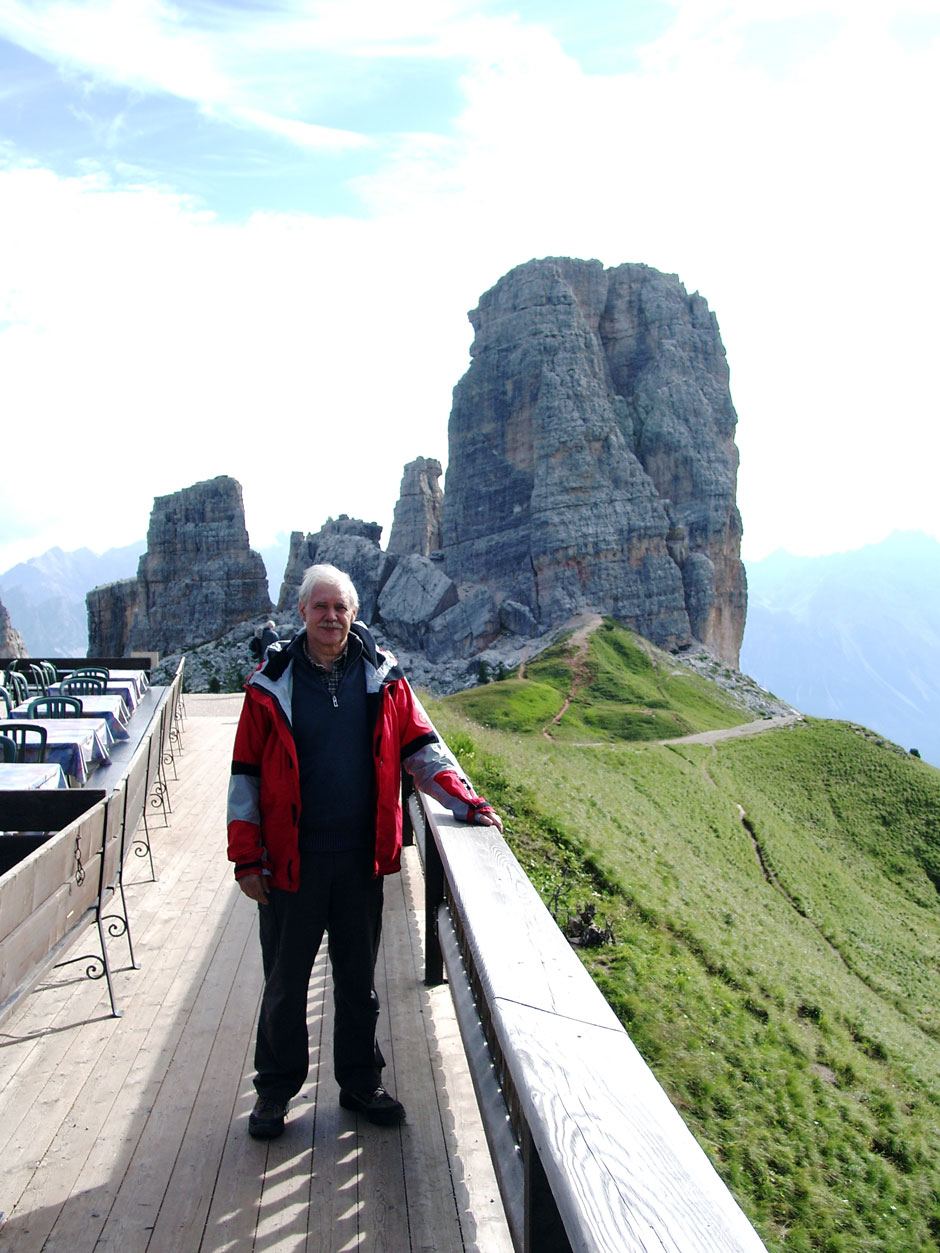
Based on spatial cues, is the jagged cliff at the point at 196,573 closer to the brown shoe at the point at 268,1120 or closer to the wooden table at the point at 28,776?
the wooden table at the point at 28,776

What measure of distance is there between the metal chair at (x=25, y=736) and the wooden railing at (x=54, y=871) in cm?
115

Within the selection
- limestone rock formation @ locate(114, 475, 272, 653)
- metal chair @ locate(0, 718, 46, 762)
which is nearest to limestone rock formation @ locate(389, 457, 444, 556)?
A: limestone rock formation @ locate(114, 475, 272, 653)

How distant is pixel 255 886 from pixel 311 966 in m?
0.59

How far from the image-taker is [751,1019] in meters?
10.2

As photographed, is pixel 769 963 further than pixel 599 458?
No

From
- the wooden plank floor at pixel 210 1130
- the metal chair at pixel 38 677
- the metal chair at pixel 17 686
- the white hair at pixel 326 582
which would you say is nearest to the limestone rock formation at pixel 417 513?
the metal chair at pixel 38 677

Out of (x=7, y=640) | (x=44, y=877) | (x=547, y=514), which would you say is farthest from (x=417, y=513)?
(x=44, y=877)

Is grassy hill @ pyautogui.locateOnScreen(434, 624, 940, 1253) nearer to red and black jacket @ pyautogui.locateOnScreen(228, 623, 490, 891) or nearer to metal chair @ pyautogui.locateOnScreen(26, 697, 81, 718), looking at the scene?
red and black jacket @ pyautogui.locateOnScreen(228, 623, 490, 891)

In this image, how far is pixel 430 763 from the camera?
4730 millimetres

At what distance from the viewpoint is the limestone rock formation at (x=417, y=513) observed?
93312 millimetres

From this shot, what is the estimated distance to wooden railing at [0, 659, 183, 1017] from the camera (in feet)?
13.6

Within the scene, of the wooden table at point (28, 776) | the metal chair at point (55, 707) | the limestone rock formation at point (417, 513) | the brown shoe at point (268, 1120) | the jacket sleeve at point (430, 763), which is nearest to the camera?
the brown shoe at point (268, 1120)

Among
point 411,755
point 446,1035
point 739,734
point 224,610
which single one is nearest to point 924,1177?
point 446,1035

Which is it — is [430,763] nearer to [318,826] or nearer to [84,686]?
[318,826]
